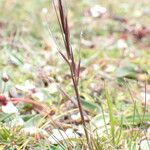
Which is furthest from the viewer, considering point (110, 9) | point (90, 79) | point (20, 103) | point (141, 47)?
point (110, 9)

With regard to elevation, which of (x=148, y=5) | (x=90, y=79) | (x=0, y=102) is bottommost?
(x=148, y=5)

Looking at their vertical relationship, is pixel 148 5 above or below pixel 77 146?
below

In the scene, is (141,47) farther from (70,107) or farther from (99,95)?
(70,107)

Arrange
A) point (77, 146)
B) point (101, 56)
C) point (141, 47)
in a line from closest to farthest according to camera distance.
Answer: point (77, 146) → point (101, 56) → point (141, 47)

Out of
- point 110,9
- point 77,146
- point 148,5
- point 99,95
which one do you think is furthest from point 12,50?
point 148,5

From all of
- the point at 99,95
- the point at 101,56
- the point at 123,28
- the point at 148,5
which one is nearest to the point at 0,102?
the point at 99,95

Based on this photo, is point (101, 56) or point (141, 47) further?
point (141, 47)

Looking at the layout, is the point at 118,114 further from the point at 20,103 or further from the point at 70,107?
the point at 20,103
